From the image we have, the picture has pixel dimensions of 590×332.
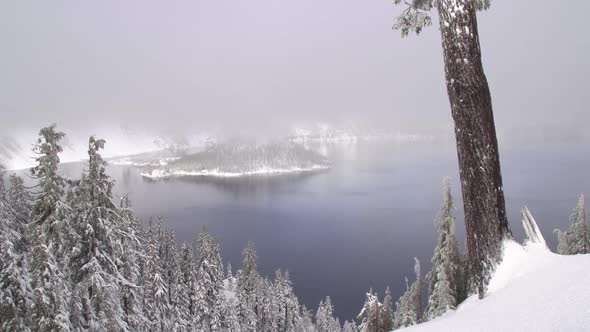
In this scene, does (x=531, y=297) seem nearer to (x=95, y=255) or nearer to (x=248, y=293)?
(x=95, y=255)

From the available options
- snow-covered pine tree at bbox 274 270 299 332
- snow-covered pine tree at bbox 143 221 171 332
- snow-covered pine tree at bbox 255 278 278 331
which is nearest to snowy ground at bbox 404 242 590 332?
snow-covered pine tree at bbox 143 221 171 332

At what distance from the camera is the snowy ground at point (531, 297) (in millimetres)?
3346

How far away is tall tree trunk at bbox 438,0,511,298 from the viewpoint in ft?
15.3

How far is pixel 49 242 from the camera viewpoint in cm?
1098

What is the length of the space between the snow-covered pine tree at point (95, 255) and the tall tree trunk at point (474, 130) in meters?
11.0

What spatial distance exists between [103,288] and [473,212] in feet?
38.6

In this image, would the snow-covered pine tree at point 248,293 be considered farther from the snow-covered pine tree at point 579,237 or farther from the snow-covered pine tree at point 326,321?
the snow-covered pine tree at point 579,237

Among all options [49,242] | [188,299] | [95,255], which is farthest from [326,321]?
[49,242]

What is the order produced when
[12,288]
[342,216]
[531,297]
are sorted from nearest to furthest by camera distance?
[531,297] < [12,288] < [342,216]

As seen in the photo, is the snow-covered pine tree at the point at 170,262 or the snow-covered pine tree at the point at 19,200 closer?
the snow-covered pine tree at the point at 19,200

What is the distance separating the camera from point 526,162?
7259 inches

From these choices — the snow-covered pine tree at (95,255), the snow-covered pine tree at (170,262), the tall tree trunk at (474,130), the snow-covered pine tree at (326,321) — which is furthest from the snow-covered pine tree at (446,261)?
the snow-covered pine tree at (326,321)

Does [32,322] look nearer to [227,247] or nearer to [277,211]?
[227,247]

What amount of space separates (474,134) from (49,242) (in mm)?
12104
